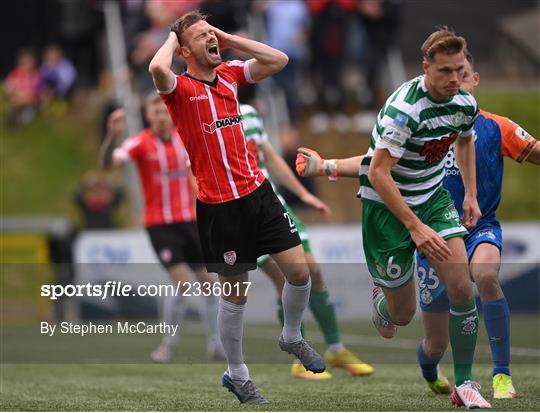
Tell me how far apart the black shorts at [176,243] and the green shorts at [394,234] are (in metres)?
3.90

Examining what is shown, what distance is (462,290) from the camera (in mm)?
7434

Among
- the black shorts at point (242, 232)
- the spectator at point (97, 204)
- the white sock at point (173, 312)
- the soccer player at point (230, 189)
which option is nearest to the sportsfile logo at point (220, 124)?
the soccer player at point (230, 189)

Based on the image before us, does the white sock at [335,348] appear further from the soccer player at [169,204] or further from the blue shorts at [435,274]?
the blue shorts at [435,274]

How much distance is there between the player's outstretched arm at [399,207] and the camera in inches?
286

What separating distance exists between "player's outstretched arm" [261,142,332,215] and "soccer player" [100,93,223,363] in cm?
180

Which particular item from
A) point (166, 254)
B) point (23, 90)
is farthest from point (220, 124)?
point (23, 90)

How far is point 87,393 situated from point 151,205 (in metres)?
3.46

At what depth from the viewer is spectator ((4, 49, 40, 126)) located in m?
18.8

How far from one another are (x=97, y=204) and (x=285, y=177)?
783 centimetres

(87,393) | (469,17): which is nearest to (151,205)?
(87,393)

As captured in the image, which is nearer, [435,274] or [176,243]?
[435,274]

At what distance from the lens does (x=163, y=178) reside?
11664mm

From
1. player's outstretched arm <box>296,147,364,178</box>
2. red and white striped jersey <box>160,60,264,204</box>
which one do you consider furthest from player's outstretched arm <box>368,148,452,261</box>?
red and white striped jersey <box>160,60,264,204</box>

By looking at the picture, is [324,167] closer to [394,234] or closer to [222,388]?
[394,234]
